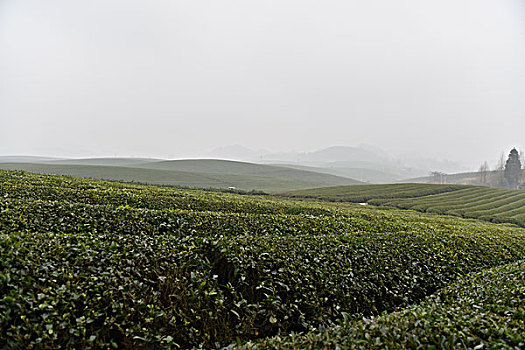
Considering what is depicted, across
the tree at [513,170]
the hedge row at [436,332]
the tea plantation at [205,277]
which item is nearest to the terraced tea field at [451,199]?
the tea plantation at [205,277]

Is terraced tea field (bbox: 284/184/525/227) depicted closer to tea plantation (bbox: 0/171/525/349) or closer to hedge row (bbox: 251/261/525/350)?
tea plantation (bbox: 0/171/525/349)

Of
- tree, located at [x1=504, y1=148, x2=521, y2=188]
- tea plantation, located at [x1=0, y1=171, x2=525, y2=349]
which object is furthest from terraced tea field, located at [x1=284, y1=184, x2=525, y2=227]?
tree, located at [x1=504, y1=148, x2=521, y2=188]

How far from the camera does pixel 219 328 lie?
5.88 m

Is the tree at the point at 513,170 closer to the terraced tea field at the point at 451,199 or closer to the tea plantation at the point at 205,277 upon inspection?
the terraced tea field at the point at 451,199

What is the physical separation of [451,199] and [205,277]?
4436 cm

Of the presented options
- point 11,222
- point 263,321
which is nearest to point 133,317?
point 263,321

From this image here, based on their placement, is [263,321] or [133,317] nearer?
[133,317]

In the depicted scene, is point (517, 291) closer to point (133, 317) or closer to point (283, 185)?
point (133, 317)

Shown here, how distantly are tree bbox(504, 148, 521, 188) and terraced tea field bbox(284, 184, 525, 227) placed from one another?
44.1 metres

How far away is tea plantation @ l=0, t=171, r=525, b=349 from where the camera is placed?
491 cm

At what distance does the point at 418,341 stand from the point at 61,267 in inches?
243

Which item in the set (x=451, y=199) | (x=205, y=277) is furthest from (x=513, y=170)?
(x=205, y=277)

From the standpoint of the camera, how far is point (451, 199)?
4166 cm

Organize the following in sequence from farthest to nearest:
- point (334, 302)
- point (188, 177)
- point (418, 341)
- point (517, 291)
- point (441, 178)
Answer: point (441, 178), point (188, 177), point (334, 302), point (517, 291), point (418, 341)
